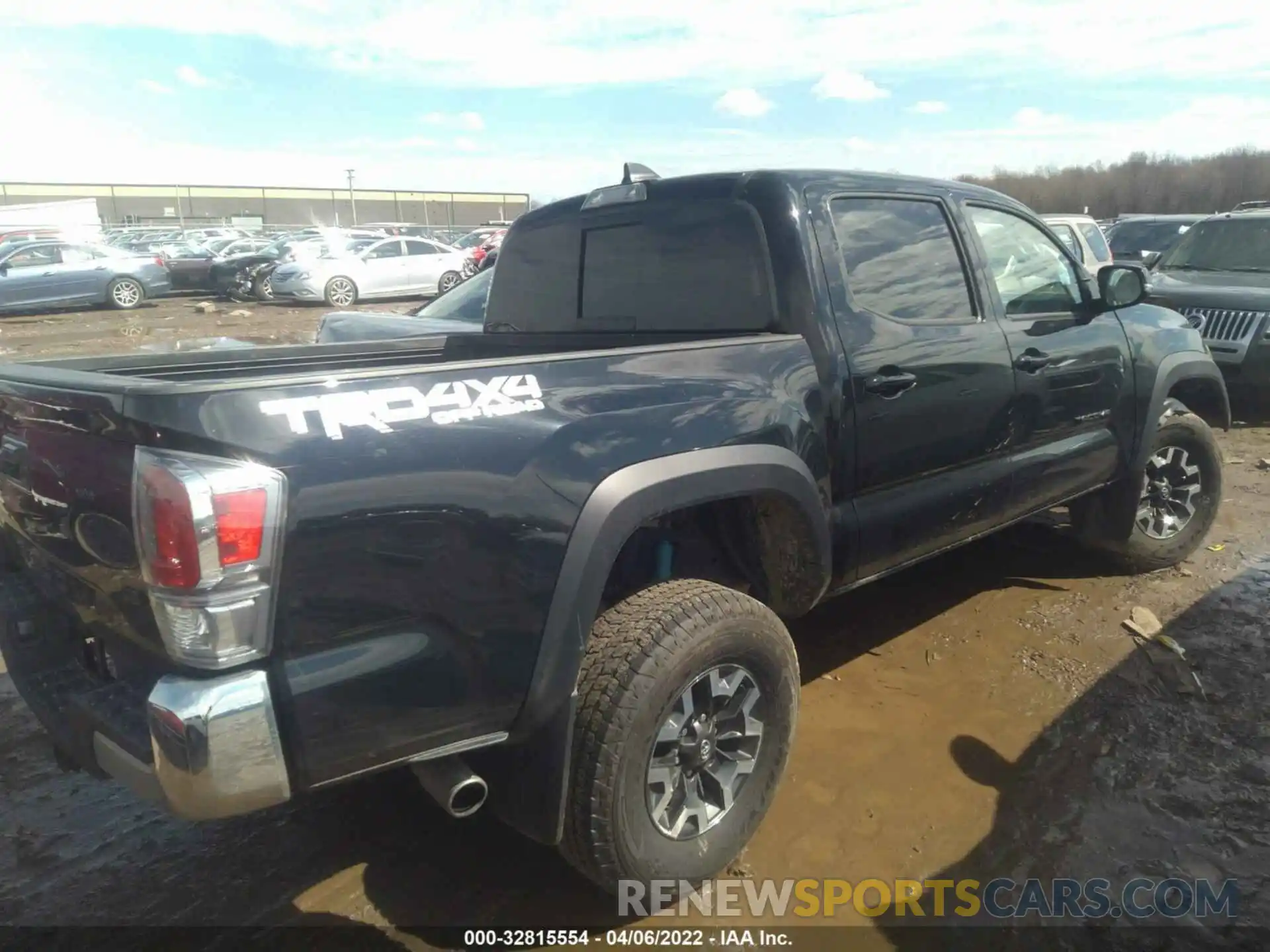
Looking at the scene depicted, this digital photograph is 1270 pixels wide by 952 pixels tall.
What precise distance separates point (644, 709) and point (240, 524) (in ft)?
3.63

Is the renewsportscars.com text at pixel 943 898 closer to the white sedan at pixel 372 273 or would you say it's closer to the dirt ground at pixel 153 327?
the dirt ground at pixel 153 327

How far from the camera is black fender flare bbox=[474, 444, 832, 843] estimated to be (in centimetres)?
215

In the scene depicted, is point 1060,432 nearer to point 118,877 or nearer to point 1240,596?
point 1240,596

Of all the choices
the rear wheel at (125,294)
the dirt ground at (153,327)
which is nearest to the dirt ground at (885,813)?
the dirt ground at (153,327)

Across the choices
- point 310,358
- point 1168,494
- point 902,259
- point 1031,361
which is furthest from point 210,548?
point 1168,494

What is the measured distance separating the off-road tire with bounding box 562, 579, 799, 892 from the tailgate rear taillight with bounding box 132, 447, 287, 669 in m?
0.87

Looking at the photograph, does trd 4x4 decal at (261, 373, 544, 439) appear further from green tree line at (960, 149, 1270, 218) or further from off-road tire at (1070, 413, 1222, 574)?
green tree line at (960, 149, 1270, 218)

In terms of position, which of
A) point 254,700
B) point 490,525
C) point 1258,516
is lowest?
point 1258,516

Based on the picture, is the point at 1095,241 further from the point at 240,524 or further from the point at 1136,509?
the point at 240,524

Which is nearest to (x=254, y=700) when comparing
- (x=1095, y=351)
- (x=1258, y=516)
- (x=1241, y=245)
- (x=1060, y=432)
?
(x=1060, y=432)

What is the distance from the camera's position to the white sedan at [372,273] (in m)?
20.3

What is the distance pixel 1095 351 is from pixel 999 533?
1.81 m

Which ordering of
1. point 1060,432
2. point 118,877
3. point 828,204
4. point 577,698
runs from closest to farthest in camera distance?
1. point 577,698
2. point 118,877
3. point 828,204
4. point 1060,432

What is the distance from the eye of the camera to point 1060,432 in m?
3.96
